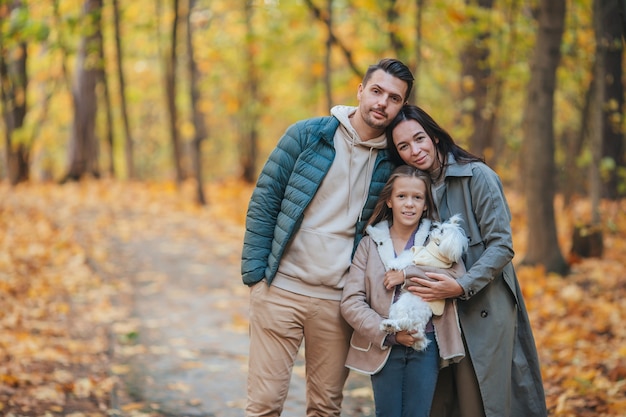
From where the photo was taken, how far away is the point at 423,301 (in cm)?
344

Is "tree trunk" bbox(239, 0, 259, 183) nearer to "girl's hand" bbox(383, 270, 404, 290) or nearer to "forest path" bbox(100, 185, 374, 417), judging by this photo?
"forest path" bbox(100, 185, 374, 417)

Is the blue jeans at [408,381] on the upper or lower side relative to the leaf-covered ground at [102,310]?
upper

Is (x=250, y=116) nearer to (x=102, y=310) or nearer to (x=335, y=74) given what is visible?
(x=335, y=74)

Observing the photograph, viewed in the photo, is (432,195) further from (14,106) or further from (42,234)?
(14,106)

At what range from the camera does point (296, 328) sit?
385 cm

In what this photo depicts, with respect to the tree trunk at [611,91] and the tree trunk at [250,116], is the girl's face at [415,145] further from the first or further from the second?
the tree trunk at [250,116]

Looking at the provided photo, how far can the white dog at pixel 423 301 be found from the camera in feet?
11.1

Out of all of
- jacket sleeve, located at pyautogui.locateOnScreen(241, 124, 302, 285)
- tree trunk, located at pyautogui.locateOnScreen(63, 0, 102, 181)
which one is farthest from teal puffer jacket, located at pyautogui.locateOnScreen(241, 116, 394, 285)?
tree trunk, located at pyautogui.locateOnScreen(63, 0, 102, 181)

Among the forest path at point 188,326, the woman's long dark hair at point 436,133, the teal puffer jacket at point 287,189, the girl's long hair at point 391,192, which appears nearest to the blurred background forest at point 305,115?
the forest path at point 188,326

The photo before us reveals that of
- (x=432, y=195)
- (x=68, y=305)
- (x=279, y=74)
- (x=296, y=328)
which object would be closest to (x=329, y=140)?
(x=432, y=195)

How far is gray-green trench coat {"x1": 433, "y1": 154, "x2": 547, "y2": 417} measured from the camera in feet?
11.5

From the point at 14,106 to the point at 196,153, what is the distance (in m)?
5.68

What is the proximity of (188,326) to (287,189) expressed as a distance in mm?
4690

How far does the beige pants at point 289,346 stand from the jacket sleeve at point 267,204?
0.15m
